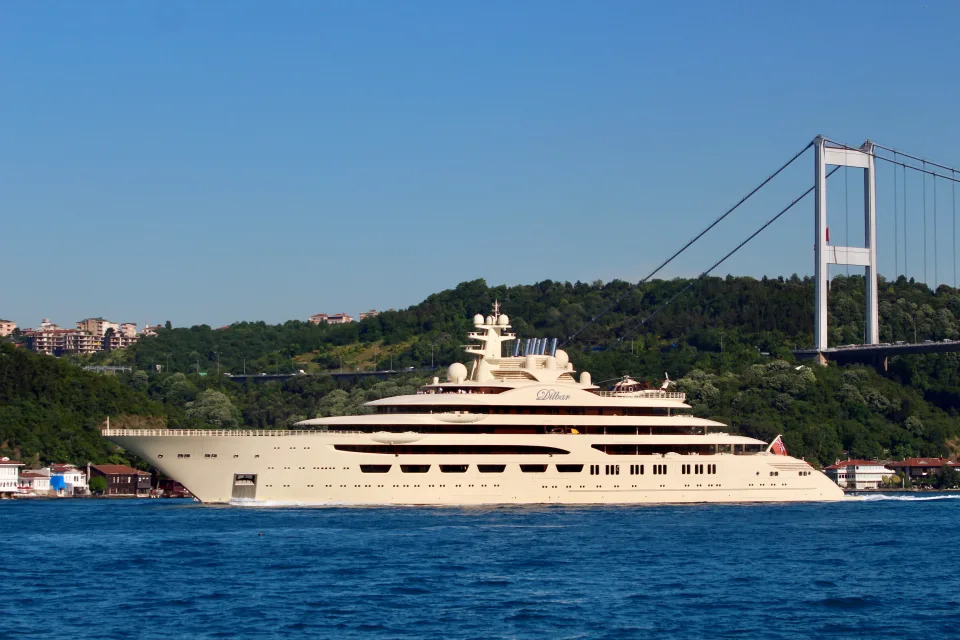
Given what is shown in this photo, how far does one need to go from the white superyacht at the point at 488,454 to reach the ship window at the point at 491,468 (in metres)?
0.03

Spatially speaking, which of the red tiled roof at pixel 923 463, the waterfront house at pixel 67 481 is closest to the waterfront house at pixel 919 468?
the red tiled roof at pixel 923 463

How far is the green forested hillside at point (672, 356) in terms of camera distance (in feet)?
248

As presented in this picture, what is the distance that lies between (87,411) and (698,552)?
1922 inches

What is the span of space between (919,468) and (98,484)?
38.0 m

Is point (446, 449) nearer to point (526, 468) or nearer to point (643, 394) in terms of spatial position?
point (526, 468)

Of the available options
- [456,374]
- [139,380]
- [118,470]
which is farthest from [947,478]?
[139,380]

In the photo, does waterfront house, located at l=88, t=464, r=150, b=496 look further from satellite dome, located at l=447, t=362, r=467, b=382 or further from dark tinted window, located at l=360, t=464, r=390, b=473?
dark tinted window, located at l=360, t=464, r=390, b=473

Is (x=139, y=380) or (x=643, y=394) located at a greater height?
(x=139, y=380)

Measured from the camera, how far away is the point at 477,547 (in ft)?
102

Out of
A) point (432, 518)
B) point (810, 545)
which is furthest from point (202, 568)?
point (810, 545)

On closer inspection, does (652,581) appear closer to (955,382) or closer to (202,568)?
(202,568)

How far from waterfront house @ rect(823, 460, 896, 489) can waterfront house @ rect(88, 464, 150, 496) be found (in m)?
30.6

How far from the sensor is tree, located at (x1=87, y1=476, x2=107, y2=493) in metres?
64.9

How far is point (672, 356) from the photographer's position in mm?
88250
